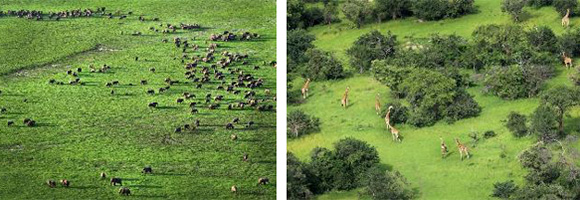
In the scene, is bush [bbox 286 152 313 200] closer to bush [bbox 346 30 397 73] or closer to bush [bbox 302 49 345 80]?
bush [bbox 302 49 345 80]

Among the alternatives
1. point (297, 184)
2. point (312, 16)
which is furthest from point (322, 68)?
point (297, 184)

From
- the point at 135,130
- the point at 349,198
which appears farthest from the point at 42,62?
the point at 349,198

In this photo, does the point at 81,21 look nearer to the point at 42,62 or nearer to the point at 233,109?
the point at 42,62

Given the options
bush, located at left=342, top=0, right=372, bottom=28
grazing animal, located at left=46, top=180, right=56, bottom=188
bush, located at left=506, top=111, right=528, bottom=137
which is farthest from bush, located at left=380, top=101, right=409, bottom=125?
grazing animal, located at left=46, top=180, right=56, bottom=188

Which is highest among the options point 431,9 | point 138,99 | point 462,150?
point 431,9

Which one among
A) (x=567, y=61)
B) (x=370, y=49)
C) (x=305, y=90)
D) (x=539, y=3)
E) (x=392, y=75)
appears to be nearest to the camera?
(x=392, y=75)

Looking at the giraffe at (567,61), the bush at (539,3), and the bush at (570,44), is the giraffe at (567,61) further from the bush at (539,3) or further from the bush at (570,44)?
the bush at (539,3)

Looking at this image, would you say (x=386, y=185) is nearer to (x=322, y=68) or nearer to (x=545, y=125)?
(x=545, y=125)
